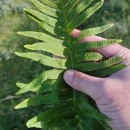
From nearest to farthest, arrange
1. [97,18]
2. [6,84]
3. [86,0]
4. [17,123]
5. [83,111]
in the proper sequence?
[86,0]
[83,111]
[17,123]
[6,84]
[97,18]

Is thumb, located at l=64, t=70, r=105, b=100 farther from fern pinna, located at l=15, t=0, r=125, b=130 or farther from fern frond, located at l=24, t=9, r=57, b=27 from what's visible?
Answer: fern frond, located at l=24, t=9, r=57, b=27

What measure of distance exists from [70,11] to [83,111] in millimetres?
600

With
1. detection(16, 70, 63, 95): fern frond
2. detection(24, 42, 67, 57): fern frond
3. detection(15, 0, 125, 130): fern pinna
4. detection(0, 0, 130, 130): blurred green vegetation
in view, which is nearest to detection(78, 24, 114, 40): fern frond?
detection(15, 0, 125, 130): fern pinna

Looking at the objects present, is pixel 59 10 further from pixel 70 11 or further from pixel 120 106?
pixel 120 106

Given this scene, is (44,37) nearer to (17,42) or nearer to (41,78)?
(41,78)

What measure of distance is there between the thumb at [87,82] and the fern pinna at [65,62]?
49 mm

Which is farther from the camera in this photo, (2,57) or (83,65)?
(2,57)

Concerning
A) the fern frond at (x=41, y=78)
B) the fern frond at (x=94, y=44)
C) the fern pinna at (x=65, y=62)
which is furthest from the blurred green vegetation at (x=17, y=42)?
the fern frond at (x=94, y=44)

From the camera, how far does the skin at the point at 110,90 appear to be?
2.33 meters

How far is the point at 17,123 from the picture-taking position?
4.25 m

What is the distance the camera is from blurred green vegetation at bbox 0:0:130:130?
4320 millimetres

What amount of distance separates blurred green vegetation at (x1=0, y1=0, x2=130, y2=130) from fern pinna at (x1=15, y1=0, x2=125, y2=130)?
188 centimetres

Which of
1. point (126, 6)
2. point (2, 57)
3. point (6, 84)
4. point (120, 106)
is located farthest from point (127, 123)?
point (126, 6)

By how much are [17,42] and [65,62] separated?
2.97m
